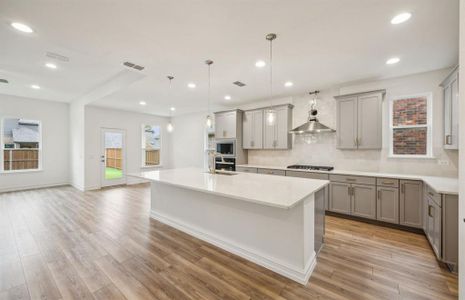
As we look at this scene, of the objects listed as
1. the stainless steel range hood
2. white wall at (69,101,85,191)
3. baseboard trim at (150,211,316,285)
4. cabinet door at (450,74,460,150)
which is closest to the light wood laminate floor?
baseboard trim at (150,211,316,285)

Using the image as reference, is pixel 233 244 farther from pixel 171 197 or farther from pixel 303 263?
pixel 171 197

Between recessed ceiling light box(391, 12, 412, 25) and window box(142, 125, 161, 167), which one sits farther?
window box(142, 125, 161, 167)

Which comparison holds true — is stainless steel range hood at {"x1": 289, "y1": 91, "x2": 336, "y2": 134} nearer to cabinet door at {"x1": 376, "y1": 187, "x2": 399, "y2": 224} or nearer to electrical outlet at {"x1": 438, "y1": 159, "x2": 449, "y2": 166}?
cabinet door at {"x1": 376, "y1": 187, "x2": 399, "y2": 224}

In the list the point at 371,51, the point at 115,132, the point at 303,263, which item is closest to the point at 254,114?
the point at 371,51

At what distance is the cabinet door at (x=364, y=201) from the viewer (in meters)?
3.44

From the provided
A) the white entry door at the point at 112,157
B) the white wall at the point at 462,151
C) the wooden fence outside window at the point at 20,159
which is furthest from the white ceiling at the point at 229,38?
the wooden fence outside window at the point at 20,159

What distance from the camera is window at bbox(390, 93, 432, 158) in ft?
11.5

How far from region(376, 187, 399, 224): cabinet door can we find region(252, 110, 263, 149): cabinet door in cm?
276

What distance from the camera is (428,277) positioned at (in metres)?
2.05

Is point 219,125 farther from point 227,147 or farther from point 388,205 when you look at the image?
point 388,205

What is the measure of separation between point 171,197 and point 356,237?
3.11 m

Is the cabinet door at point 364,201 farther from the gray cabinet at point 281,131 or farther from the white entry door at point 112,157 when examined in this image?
the white entry door at point 112,157

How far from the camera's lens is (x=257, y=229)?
2338mm

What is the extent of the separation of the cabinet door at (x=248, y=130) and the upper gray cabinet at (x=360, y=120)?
2.15 metres
